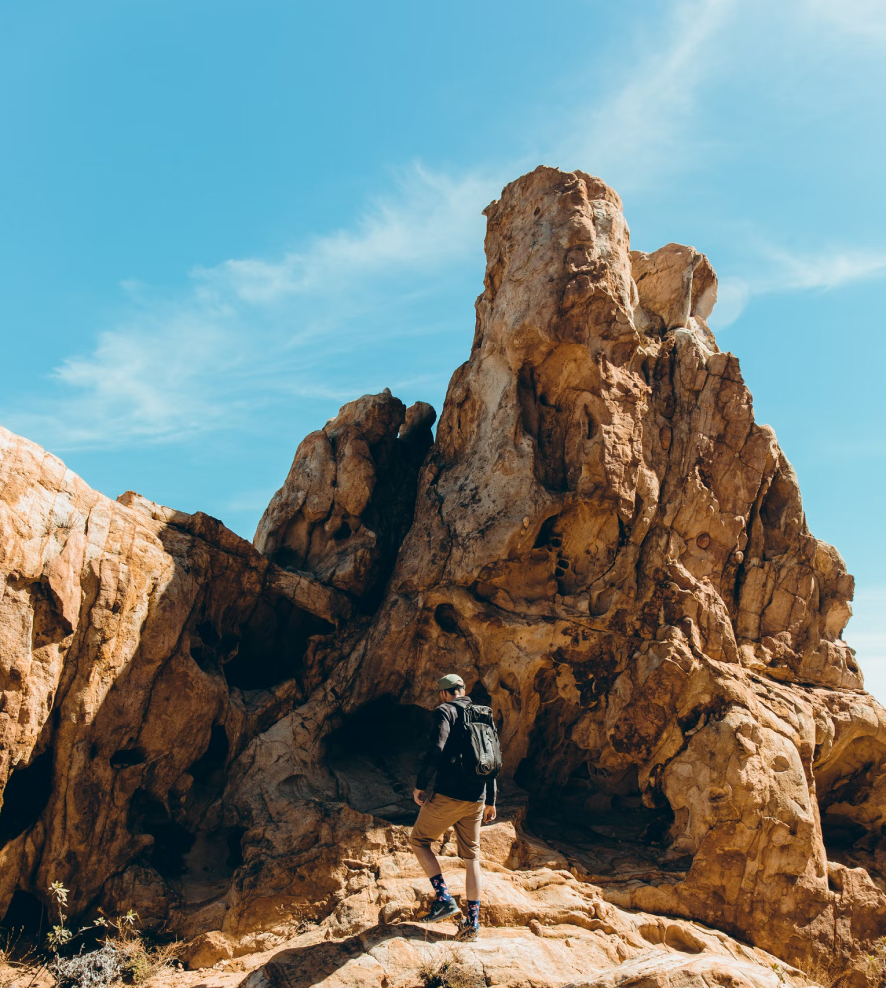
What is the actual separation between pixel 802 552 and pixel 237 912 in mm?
10359

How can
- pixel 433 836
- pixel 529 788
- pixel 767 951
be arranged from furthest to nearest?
pixel 529 788 → pixel 767 951 → pixel 433 836

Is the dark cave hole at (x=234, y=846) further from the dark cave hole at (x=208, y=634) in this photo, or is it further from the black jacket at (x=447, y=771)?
the black jacket at (x=447, y=771)

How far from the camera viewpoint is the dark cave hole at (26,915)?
9797mm

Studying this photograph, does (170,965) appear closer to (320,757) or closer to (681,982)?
(320,757)

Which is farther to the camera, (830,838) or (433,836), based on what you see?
(830,838)

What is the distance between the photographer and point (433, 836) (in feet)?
27.9

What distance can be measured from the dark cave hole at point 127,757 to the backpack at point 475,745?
4887 mm

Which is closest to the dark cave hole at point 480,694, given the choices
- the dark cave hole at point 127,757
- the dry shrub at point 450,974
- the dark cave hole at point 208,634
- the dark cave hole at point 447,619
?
the dark cave hole at point 447,619

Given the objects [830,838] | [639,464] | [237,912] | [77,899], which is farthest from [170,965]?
[830,838]

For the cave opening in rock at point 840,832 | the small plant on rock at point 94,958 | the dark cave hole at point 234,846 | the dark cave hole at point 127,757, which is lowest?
the small plant on rock at point 94,958

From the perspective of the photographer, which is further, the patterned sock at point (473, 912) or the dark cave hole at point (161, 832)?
the dark cave hole at point (161, 832)

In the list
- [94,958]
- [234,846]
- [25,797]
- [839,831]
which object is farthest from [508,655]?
[25,797]

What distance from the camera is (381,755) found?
13.3 meters

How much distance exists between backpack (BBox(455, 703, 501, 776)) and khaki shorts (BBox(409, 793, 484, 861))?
39 cm
